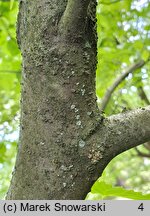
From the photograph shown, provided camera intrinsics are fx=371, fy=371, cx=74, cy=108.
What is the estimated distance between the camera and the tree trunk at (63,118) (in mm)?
652

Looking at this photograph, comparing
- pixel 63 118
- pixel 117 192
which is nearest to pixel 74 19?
pixel 63 118

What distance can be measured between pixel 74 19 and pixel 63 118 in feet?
0.58

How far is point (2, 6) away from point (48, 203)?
1.17 m

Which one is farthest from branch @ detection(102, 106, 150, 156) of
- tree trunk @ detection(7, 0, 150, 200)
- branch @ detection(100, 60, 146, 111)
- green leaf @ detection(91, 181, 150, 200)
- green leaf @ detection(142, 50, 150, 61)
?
green leaf @ detection(142, 50, 150, 61)

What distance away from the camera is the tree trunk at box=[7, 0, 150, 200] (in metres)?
0.65

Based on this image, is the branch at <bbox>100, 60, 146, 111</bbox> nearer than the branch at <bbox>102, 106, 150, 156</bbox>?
No

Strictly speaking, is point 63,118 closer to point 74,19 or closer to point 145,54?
point 74,19

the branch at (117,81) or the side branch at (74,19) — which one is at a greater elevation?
the branch at (117,81)

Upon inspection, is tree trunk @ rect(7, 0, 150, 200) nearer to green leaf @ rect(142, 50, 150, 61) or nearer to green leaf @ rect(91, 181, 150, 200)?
green leaf @ rect(91, 181, 150, 200)

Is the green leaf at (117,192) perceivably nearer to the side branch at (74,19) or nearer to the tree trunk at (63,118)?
the tree trunk at (63,118)

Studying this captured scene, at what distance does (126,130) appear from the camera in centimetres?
68

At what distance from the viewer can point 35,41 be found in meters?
0.69

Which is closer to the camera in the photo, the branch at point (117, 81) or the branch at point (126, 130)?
→ the branch at point (126, 130)

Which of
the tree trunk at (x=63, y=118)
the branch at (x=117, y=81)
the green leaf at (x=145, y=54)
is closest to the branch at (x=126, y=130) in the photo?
the tree trunk at (x=63, y=118)
